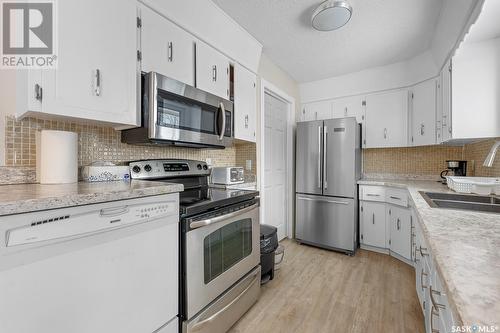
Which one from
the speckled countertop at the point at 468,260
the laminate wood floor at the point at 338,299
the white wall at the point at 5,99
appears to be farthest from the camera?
the laminate wood floor at the point at 338,299

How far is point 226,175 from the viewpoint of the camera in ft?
6.68

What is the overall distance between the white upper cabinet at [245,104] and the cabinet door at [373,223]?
1.77 metres

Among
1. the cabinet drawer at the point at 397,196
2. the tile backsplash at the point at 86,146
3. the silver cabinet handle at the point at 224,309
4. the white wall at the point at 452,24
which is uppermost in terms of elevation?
the white wall at the point at 452,24

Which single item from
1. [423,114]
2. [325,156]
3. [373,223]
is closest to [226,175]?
[325,156]

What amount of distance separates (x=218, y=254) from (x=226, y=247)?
0.28ft

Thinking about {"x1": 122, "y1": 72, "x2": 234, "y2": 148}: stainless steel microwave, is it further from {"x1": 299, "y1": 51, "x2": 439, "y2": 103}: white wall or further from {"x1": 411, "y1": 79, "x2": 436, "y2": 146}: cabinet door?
{"x1": 411, "y1": 79, "x2": 436, "y2": 146}: cabinet door

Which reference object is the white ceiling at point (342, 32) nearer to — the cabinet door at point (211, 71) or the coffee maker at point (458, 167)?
the cabinet door at point (211, 71)

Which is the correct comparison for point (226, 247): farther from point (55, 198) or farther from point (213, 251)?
point (55, 198)

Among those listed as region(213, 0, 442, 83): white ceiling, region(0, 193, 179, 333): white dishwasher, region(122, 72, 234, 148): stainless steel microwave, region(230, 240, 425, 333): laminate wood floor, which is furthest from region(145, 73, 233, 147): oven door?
region(230, 240, 425, 333): laminate wood floor

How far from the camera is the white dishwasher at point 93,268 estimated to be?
69cm

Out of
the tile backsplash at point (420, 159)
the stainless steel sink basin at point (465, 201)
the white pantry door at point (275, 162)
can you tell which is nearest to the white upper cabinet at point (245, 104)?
the white pantry door at point (275, 162)

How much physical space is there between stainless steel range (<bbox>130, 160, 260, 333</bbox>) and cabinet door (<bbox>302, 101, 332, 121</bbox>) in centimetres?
224

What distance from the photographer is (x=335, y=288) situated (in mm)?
2039

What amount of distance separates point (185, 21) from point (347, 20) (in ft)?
4.44
